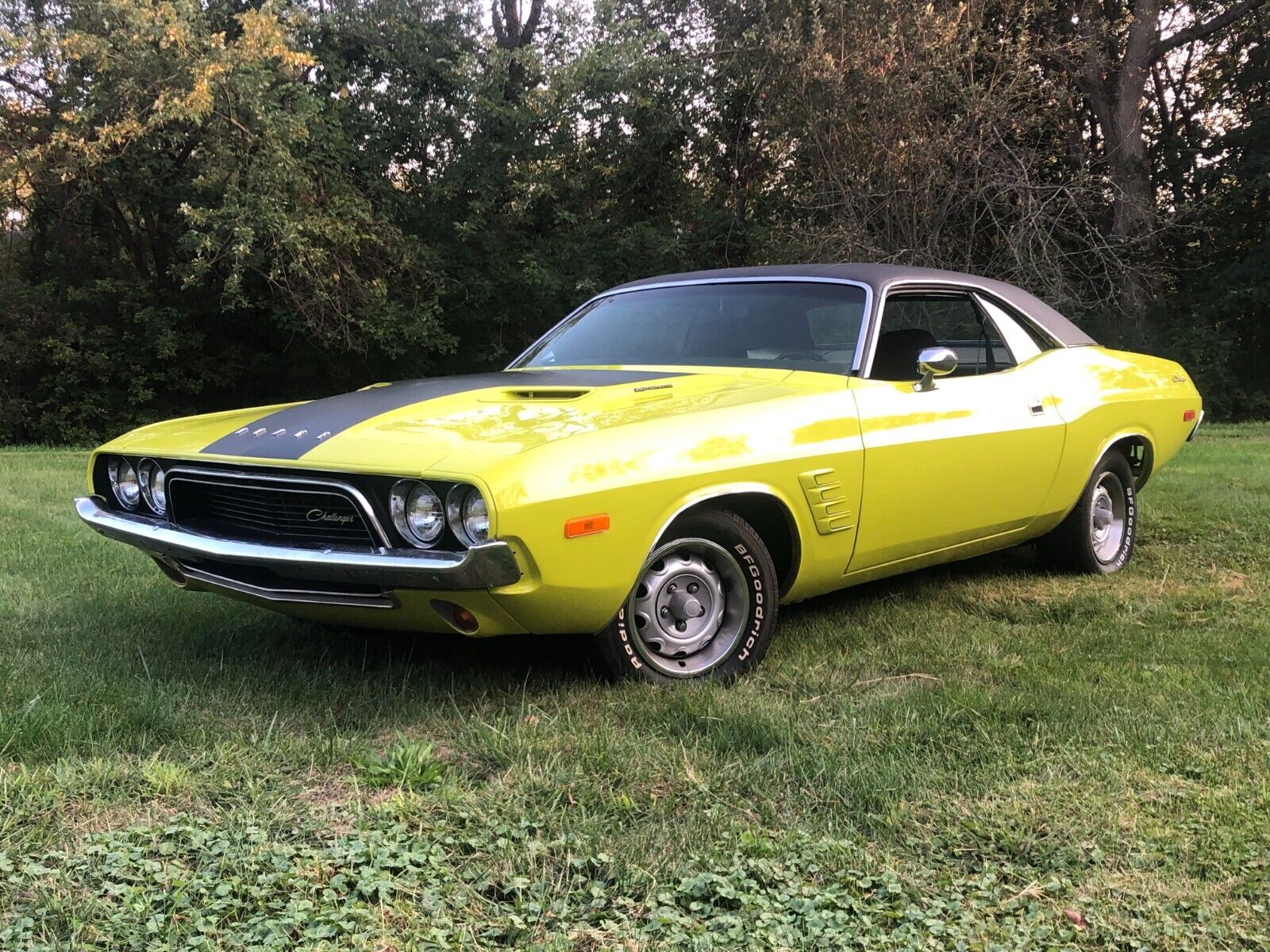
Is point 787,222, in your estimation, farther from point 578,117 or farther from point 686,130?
point 578,117

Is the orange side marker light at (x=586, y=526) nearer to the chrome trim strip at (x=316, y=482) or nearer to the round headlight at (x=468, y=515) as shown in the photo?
the round headlight at (x=468, y=515)

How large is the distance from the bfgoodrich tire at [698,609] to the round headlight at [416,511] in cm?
65

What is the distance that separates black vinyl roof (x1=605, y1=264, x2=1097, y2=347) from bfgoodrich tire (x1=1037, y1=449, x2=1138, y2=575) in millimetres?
653

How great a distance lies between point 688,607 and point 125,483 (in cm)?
204

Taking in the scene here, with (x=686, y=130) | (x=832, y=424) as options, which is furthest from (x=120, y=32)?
(x=832, y=424)

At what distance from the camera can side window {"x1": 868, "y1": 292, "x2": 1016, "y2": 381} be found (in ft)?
14.4

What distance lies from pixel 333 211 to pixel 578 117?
475 cm

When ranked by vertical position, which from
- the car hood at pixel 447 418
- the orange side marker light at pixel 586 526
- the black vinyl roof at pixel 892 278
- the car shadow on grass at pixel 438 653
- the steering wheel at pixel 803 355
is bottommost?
the car shadow on grass at pixel 438 653

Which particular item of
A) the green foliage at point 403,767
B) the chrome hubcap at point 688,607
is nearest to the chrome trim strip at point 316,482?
the green foliage at point 403,767

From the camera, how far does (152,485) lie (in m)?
3.76

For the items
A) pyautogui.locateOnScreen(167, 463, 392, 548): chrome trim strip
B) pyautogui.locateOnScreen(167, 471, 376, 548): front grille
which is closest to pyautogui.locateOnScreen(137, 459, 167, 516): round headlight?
pyautogui.locateOnScreen(167, 471, 376, 548): front grille

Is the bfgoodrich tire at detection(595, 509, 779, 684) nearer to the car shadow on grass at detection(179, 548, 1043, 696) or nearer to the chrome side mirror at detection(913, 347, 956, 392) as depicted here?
the car shadow on grass at detection(179, 548, 1043, 696)

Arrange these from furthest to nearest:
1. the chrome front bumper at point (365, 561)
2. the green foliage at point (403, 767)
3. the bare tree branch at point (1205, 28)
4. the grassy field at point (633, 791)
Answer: the bare tree branch at point (1205, 28) → the chrome front bumper at point (365, 561) → the green foliage at point (403, 767) → the grassy field at point (633, 791)

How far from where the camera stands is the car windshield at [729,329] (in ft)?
14.0
